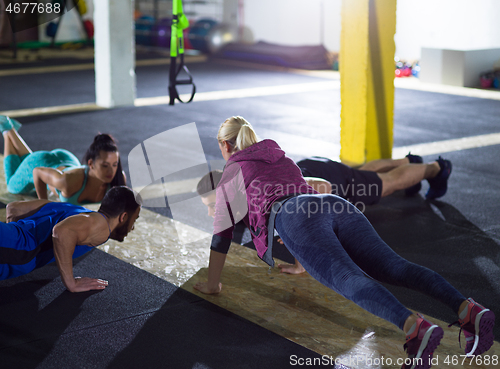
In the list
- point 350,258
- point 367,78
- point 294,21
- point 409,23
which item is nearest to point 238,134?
point 350,258

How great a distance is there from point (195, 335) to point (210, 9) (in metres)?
16.4

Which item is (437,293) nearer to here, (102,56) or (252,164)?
(252,164)

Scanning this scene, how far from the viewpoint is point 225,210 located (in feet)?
9.29

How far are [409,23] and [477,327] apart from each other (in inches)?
476

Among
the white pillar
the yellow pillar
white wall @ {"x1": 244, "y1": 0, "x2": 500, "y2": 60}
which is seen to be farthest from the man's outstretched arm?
white wall @ {"x1": 244, "y1": 0, "x2": 500, "y2": 60}

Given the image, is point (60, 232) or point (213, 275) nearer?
point (60, 232)

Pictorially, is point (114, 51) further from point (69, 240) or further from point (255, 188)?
point (255, 188)

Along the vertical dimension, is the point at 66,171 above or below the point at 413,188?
above

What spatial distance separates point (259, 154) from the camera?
9.20 ft

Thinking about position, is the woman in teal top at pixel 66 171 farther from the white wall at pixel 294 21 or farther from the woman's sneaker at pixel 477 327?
the white wall at pixel 294 21

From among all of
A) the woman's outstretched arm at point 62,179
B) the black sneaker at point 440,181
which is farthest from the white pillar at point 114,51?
the black sneaker at point 440,181

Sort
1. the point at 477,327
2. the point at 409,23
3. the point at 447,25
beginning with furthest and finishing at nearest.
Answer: the point at 409,23 → the point at 447,25 → the point at 477,327

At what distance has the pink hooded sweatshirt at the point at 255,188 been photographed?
8.93 ft

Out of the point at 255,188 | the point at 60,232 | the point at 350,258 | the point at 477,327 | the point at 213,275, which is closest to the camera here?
the point at 477,327
